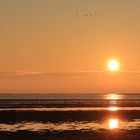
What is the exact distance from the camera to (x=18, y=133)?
4416 centimetres

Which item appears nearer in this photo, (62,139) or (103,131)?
(62,139)

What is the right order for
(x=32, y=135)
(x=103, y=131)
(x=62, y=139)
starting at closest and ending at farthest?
(x=62, y=139) → (x=32, y=135) → (x=103, y=131)

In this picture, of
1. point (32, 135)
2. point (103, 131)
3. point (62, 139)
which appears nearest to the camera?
point (62, 139)

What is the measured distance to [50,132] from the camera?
149ft

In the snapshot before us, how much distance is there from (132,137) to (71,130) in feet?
26.0

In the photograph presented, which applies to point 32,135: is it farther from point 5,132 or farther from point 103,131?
point 103,131

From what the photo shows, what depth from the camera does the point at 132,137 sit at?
4062 centimetres

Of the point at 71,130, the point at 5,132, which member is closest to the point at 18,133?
the point at 5,132

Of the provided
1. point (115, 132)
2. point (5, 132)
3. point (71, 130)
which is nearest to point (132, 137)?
point (115, 132)

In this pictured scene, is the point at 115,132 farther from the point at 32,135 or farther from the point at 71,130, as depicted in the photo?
the point at 32,135

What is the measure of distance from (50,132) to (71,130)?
2397 mm

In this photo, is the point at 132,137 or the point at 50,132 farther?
the point at 50,132

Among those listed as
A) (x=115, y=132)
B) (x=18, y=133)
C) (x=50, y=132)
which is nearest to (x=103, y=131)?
(x=115, y=132)

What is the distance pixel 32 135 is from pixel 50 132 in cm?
309
